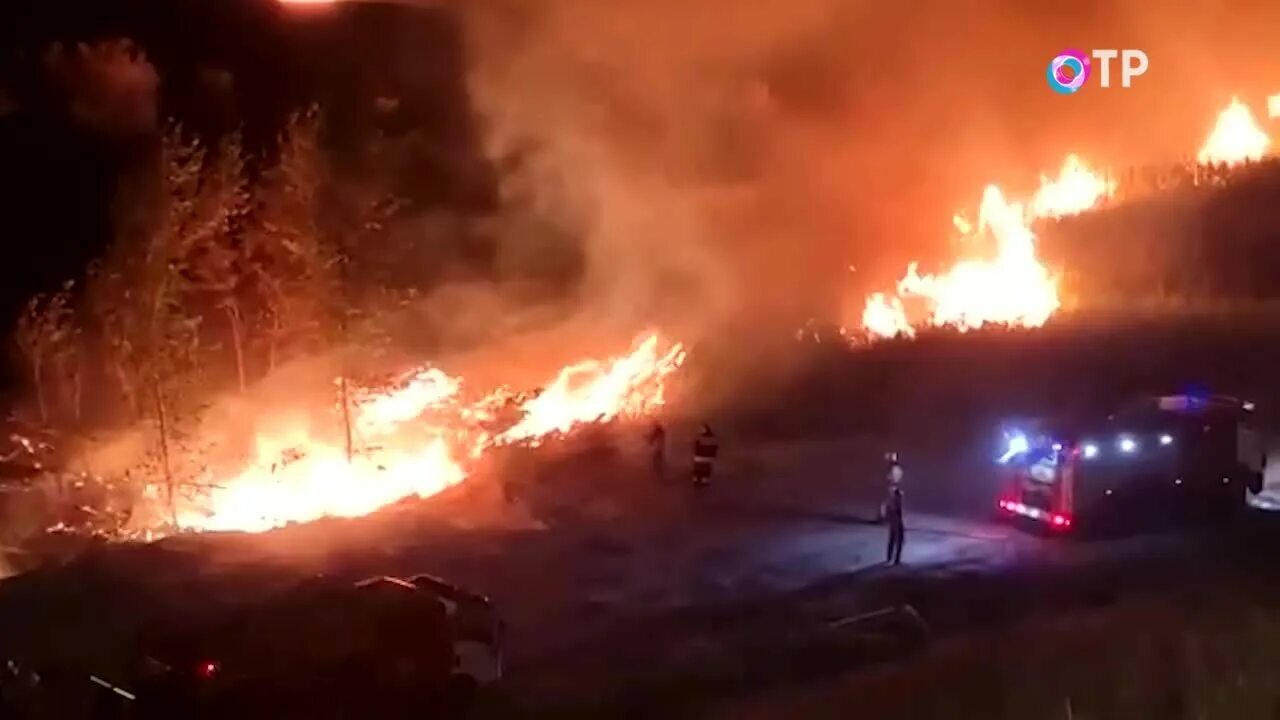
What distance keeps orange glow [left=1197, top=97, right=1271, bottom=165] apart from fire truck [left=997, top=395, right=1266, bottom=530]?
16843 mm

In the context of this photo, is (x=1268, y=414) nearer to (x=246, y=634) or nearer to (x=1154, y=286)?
(x=1154, y=286)

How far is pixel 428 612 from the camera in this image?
13.5m

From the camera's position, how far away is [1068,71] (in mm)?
37656

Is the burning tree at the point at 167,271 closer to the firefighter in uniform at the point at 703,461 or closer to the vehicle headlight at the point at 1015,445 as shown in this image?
the firefighter in uniform at the point at 703,461

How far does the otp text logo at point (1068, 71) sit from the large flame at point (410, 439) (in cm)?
1213

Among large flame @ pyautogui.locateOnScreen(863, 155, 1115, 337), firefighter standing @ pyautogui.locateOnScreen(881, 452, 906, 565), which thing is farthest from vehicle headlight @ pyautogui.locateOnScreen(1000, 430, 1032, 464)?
large flame @ pyautogui.locateOnScreen(863, 155, 1115, 337)

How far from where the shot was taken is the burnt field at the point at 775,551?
1284 centimetres

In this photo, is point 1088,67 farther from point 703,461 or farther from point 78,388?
point 78,388

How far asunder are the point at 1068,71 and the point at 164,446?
23719 millimetres

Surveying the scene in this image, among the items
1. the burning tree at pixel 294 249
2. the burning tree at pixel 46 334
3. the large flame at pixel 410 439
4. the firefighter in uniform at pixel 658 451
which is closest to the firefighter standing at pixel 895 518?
the firefighter in uniform at pixel 658 451

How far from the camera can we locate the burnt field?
1284cm

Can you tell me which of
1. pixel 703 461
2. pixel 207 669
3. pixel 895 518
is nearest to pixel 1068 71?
pixel 703 461

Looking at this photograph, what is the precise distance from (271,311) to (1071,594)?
73.3 feet

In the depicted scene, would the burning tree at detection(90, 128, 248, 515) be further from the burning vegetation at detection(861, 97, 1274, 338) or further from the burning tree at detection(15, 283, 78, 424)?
the burning vegetation at detection(861, 97, 1274, 338)
